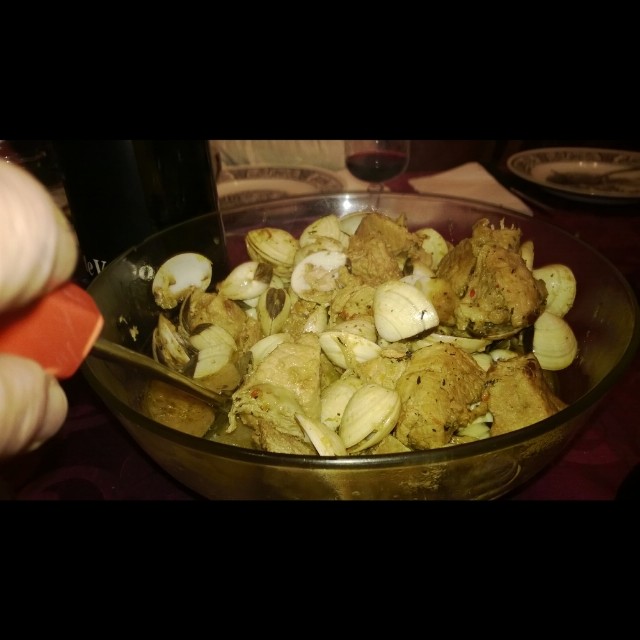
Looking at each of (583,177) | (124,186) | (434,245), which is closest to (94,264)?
(124,186)

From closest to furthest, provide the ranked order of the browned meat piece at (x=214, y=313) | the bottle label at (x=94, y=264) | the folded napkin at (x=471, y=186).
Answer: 1. the browned meat piece at (x=214, y=313)
2. the bottle label at (x=94, y=264)
3. the folded napkin at (x=471, y=186)

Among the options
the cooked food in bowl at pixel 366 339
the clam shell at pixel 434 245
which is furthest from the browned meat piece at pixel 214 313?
the clam shell at pixel 434 245

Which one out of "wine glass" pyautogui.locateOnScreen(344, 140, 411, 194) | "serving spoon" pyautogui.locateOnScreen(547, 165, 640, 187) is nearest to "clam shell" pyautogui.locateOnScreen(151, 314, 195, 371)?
"wine glass" pyautogui.locateOnScreen(344, 140, 411, 194)

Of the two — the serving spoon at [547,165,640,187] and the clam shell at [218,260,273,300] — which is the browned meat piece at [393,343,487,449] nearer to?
the clam shell at [218,260,273,300]

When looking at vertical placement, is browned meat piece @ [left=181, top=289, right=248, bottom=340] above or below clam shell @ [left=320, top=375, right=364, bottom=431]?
above

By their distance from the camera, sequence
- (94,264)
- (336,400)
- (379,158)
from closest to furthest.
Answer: (336,400), (94,264), (379,158)

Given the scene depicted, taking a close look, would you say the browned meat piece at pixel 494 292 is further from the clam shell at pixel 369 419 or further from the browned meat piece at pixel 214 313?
the browned meat piece at pixel 214 313

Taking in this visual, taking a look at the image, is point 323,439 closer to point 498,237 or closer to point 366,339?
point 366,339
